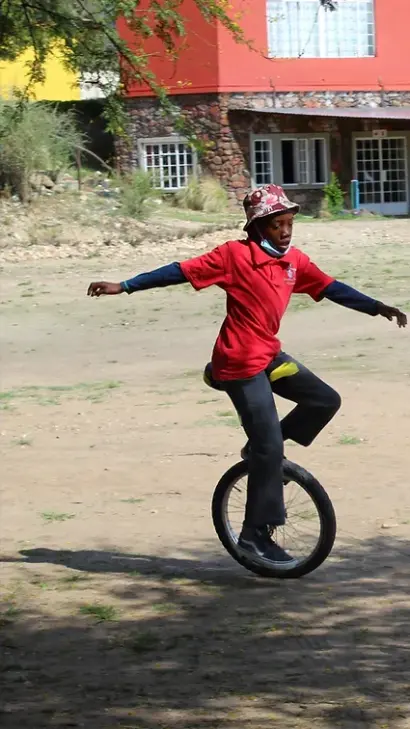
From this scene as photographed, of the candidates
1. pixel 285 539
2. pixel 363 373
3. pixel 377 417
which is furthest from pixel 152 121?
pixel 285 539

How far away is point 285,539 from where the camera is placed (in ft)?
22.4

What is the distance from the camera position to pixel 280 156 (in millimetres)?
36219

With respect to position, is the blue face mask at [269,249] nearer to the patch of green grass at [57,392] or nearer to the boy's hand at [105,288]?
the boy's hand at [105,288]

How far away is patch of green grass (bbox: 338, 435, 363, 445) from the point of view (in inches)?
399

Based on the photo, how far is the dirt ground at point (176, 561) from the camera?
4.94 meters

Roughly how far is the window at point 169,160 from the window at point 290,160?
5.51 feet

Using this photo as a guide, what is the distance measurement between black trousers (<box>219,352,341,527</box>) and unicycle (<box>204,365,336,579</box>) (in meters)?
0.14

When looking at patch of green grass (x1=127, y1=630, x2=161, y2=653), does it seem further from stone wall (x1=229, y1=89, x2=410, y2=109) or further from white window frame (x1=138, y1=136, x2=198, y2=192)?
white window frame (x1=138, y1=136, x2=198, y2=192)

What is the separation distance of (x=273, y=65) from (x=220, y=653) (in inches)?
1226

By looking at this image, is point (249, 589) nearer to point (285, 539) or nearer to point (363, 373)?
point (285, 539)

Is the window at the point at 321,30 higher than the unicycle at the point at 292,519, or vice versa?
the window at the point at 321,30

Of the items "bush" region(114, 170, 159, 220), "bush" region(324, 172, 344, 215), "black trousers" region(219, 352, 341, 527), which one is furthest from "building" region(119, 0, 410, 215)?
"black trousers" region(219, 352, 341, 527)

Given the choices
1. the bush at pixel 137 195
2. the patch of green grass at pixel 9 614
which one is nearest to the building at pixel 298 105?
the bush at pixel 137 195

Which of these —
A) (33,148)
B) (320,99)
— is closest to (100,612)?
(33,148)
